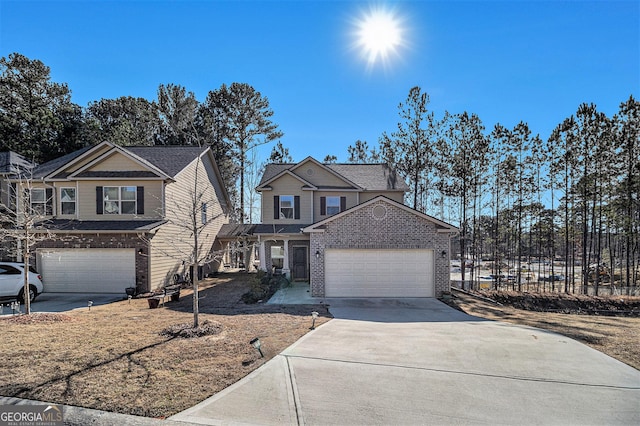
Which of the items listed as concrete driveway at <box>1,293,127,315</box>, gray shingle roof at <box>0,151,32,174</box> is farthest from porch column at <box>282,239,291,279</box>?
gray shingle roof at <box>0,151,32,174</box>

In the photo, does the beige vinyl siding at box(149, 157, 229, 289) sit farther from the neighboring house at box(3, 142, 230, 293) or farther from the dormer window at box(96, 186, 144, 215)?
the dormer window at box(96, 186, 144, 215)

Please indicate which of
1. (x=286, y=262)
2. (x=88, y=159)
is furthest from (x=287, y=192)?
(x=88, y=159)

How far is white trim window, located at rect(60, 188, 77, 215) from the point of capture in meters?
16.6

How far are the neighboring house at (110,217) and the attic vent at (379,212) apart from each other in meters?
7.24

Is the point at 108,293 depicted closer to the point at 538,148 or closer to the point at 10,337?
the point at 10,337

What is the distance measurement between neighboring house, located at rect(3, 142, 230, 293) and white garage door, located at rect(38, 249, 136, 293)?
0.04m

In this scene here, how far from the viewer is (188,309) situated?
38.5ft

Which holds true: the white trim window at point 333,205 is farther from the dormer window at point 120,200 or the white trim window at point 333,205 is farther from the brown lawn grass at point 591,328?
the dormer window at point 120,200

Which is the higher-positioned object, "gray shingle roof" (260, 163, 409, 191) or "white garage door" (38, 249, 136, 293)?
"gray shingle roof" (260, 163, 409, 191)

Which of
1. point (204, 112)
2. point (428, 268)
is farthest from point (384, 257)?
point (204, 112)

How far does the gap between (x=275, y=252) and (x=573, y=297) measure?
51.9 ft

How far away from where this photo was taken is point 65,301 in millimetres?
13664

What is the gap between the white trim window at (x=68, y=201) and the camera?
16.6 m

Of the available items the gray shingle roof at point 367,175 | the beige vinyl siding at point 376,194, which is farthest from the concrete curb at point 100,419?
the beige vinyl siding at point 376,194
